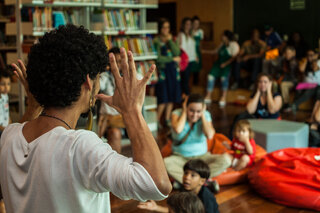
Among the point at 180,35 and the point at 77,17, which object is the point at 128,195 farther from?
the point at 180,35

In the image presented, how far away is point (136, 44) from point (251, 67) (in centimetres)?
374

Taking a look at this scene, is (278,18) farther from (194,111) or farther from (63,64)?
(63,64)

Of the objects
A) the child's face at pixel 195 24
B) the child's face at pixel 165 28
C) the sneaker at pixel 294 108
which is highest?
the child's face at pixel 195 24

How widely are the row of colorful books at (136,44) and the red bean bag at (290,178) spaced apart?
2.79 metres

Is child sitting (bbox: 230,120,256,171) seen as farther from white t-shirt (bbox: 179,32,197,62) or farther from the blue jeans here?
the blue jeans

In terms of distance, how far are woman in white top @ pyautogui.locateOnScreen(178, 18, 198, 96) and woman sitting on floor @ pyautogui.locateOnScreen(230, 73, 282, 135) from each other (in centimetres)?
294

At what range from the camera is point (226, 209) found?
376 cm

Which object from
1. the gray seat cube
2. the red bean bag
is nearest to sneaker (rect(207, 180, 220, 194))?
the red bean bag

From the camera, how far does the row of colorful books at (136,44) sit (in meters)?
6.24

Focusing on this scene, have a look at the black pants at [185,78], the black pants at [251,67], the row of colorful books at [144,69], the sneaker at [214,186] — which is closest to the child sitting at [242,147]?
the sneaker at [214,186]

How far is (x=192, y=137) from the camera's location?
434 cm

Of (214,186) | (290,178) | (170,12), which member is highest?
(170,12)

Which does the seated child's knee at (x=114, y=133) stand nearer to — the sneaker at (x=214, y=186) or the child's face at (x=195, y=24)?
the sneaker at (x=214, y=186)

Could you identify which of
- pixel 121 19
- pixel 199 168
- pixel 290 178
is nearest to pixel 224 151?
pixel 290 178
